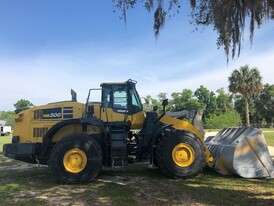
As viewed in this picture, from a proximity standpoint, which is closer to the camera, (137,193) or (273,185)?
(137,193)

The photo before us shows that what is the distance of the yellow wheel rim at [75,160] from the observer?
364 inches

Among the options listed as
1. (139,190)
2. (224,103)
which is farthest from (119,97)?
(224,103)

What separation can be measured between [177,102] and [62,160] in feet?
332

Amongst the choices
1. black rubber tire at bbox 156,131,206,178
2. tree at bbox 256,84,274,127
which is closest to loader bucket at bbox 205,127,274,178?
black rubber tire at bbox 156,131,206,178

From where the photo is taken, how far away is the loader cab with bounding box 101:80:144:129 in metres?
10.1

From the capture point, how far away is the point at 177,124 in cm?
1026

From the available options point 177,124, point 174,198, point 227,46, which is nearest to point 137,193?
point 174,198

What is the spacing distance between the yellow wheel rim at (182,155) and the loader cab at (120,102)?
1.48 metres

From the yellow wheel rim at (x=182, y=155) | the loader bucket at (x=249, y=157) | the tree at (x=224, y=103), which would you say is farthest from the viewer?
the tree at (x=224, y=103)

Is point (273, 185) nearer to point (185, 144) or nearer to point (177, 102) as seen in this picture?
point (185, 144)

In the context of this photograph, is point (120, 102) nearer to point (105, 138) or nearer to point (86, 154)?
point (105, 138)

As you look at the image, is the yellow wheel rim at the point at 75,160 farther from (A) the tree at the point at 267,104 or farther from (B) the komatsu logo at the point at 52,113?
(A) the tree at the point at 267,104

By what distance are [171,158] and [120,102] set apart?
2.15 metres

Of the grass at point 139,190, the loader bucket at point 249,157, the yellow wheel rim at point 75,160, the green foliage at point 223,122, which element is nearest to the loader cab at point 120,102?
the yellow wheel rim at point 75,160
